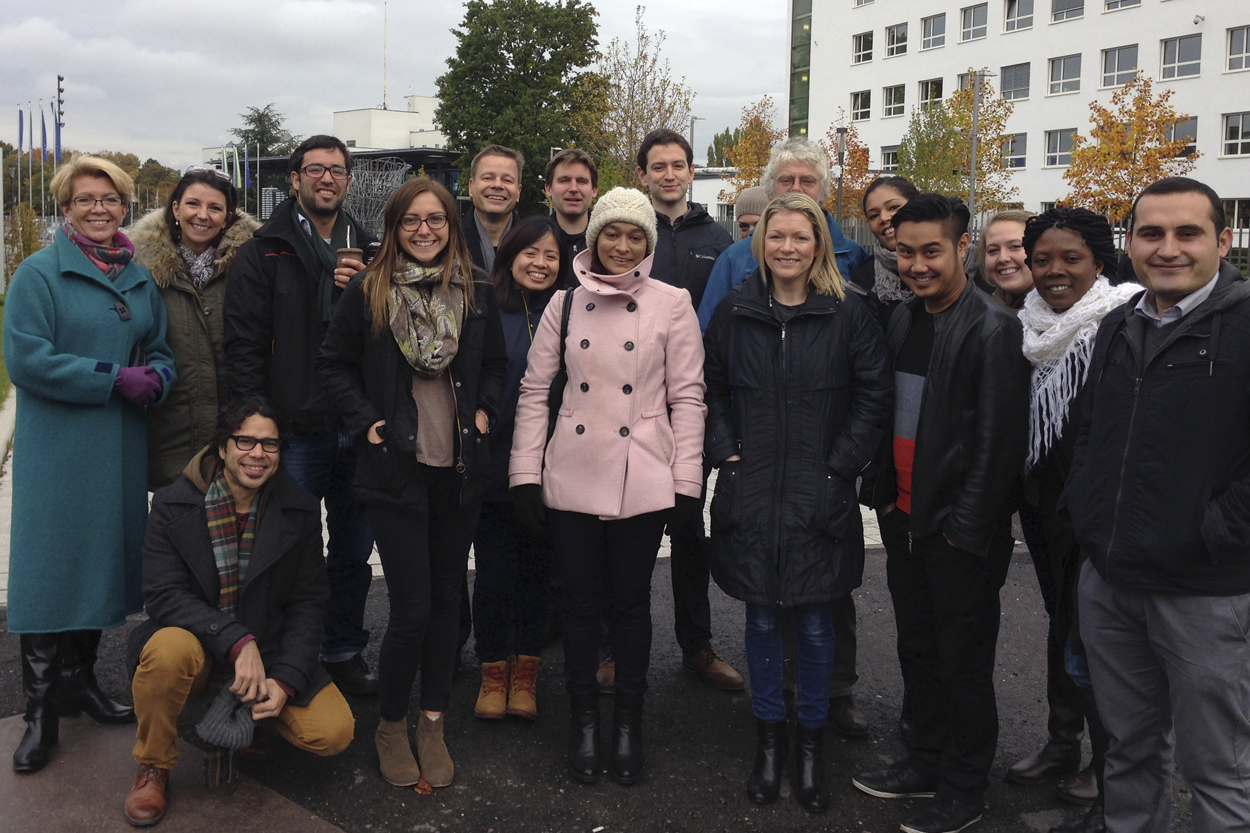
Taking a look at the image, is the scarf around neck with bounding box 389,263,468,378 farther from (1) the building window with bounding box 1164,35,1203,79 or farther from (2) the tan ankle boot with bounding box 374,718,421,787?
(1) the building window with bounding box 1164,35,1203,79

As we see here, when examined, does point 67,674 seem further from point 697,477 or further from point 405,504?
point 697,477

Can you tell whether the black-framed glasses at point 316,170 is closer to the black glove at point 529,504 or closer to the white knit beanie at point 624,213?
the white knit beanie at point 624,213

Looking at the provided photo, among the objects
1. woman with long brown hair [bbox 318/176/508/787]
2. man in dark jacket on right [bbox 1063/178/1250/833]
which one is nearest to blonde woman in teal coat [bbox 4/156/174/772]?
woman with long brown hair [bbox 318/176/508/787]

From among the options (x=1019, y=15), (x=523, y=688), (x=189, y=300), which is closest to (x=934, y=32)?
(x=1019, y=15)

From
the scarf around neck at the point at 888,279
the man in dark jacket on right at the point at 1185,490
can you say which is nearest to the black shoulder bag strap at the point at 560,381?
the scarf around neck at the point at 888,279

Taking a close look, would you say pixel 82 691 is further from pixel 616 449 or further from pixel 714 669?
pixel 714 669

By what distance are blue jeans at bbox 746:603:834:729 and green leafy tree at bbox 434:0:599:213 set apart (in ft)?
153

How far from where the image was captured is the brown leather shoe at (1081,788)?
3.78 m

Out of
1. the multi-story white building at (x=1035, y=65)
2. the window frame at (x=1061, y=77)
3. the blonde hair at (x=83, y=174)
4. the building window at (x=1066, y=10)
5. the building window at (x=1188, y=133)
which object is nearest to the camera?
the blonde hair at (x=83, y=174)

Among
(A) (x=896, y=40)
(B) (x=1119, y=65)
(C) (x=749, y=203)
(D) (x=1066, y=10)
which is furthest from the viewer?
(A) (x=896, y=40)

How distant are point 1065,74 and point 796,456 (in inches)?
1886

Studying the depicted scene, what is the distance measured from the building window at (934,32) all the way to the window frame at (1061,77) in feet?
19.8

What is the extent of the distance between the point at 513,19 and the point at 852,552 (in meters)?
50.7

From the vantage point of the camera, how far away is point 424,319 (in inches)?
149
